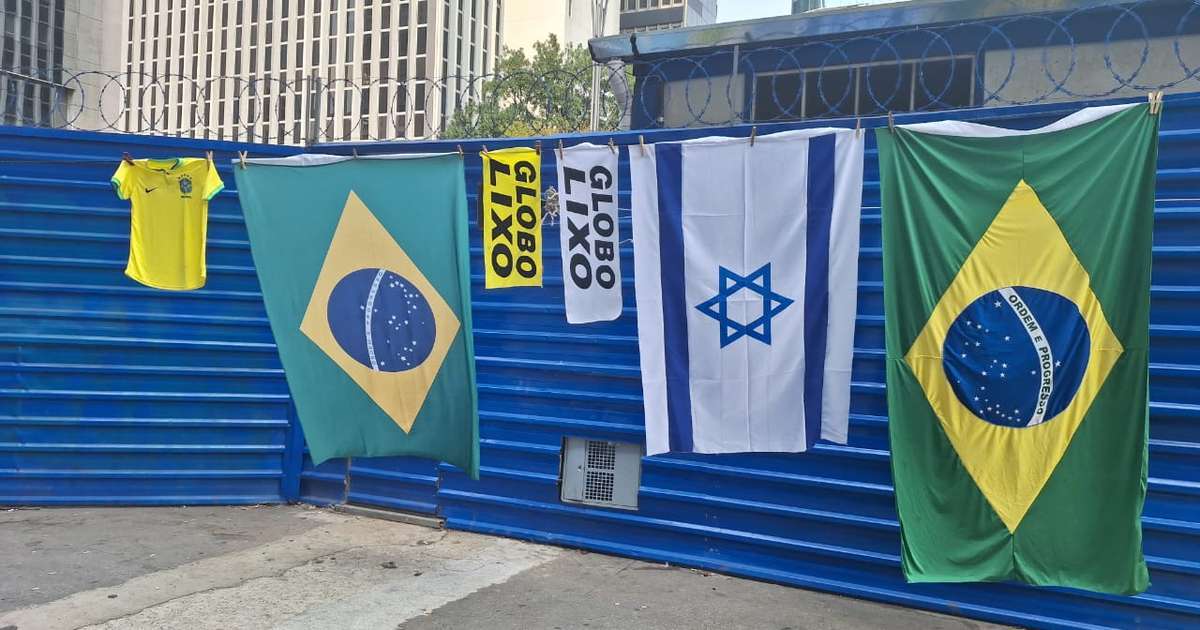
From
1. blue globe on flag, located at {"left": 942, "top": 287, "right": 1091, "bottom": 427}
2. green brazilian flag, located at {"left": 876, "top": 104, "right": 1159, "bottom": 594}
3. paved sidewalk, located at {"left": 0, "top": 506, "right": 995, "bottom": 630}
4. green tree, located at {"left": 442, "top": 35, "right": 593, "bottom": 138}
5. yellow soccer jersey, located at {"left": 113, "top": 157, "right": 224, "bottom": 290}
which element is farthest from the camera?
yellow soccer jersey, located at {"left": 113, "top": 157, "right": 224, "bottom": 290}

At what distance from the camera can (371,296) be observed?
20.7 feet

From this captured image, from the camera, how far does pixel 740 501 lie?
655 centimetres

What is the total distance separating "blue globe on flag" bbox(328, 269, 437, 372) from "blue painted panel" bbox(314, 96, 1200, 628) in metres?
1.23

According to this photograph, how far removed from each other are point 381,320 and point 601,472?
79.3 inches

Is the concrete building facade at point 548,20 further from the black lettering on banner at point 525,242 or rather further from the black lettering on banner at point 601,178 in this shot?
the black lettering on banner at point 601,178

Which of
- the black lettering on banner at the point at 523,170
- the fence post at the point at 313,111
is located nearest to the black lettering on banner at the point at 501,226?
the black lettering on banner at the point at 523,170

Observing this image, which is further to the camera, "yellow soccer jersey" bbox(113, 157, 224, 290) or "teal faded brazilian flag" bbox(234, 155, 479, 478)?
"yellow soccer jersey" bbox(113, 157, 224, 290)

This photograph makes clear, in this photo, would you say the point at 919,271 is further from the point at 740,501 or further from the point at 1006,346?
the point at 740,501

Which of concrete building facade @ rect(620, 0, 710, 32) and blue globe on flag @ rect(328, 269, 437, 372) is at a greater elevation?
concrete building facade @ rect(620, 0, 710, 32)

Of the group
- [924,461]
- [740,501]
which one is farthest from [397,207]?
[924,461]

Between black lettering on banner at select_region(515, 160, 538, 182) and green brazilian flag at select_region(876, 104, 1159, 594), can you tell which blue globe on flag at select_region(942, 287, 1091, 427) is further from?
black lettering on banner at select_region(515, 160, 538, 182)

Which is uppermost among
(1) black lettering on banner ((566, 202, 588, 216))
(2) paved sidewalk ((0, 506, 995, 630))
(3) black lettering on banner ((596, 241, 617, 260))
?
(1) black lettering on banner ((566, 202, 588, 216))

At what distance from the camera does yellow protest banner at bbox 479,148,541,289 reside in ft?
20.5

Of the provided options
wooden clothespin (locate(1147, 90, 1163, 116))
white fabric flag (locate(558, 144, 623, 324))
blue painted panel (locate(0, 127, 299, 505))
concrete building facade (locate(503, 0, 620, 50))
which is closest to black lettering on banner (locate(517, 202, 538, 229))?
white fabric flag (locate(558, 144, 623, 324))
